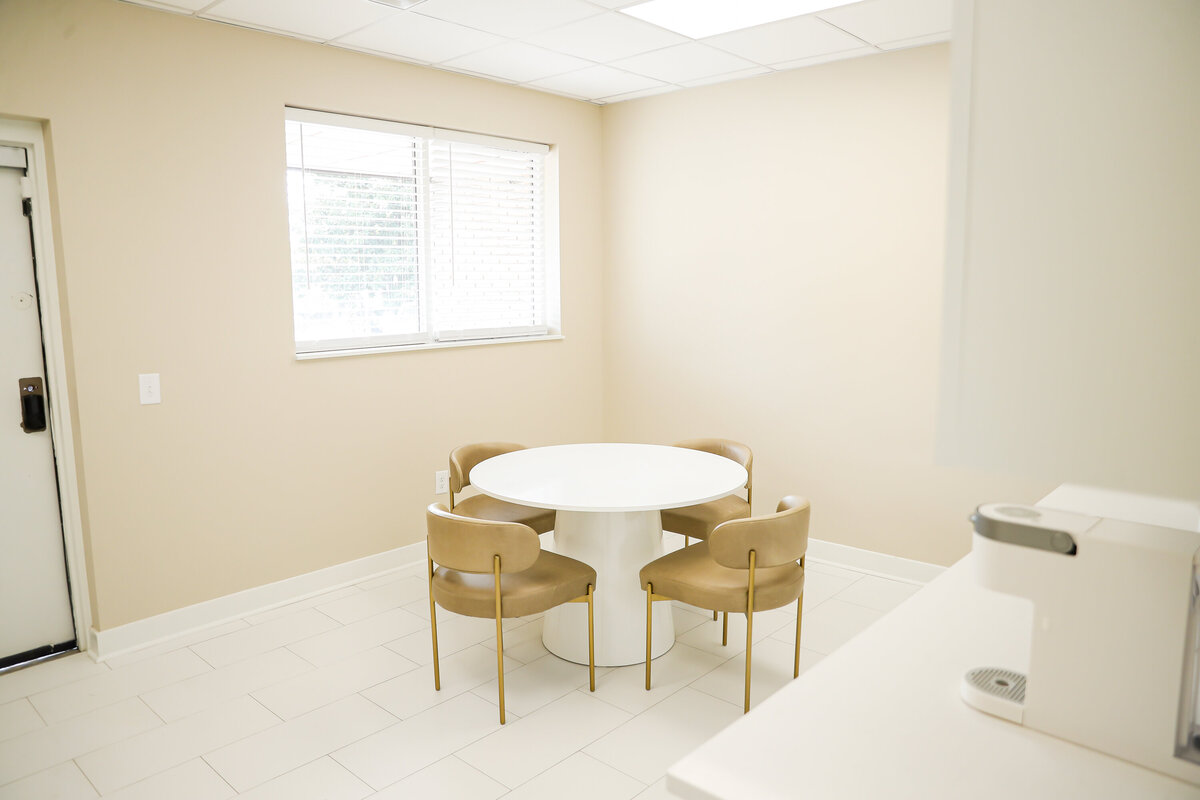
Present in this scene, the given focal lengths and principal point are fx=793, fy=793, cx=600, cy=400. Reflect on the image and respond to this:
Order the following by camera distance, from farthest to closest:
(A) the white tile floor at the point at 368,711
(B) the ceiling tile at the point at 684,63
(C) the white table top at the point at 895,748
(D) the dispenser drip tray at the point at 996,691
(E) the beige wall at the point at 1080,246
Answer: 1. (B) the ceiling tile at the point at 684,63
2. (A) the white tile floor at the point at 368,711
3. (D) the dispenser drip tray at the point at 996,691
4. (C) the white table top at the point at 895,748
5. (E) the beige wall at the point at 1080,246

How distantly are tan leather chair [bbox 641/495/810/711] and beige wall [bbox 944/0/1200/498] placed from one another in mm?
1706

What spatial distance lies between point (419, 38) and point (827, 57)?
2087mm

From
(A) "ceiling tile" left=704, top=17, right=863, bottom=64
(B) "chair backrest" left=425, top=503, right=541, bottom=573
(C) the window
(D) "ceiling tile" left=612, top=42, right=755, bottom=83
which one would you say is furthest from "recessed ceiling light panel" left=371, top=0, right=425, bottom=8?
(B) "chair backrest" left=425, top=503, right=541, bottom=573

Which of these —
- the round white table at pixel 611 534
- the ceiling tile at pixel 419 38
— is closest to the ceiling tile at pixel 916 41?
the ceiling tile at pixel 419 38

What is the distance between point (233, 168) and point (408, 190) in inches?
41.1

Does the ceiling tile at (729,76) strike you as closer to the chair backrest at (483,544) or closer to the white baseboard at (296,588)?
the white baseboard at (296,588)

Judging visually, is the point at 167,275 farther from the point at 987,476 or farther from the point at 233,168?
the point at 987,476

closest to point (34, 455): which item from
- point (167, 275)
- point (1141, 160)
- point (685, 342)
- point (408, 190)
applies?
point (167, 275)

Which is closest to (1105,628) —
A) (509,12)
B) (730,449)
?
(730,449)

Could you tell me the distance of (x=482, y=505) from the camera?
3.87 m

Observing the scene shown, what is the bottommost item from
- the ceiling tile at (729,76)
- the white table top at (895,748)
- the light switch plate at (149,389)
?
the white table top at (895,748)

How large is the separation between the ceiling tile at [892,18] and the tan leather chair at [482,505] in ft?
8.41

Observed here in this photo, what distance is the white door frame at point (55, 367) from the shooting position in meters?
3.25

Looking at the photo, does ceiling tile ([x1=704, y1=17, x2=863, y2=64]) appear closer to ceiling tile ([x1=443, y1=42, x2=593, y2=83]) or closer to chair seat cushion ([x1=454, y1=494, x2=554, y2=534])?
ceiling tile ([x1=443, y1=42, x2=593, y2=83])
